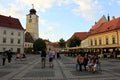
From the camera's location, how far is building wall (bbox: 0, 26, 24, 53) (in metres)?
75.0

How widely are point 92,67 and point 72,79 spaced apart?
5131mm

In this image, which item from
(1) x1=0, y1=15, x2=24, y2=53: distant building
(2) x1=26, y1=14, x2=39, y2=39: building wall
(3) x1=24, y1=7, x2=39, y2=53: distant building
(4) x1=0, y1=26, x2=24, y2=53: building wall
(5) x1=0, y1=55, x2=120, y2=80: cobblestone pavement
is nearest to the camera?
(5) x1=0, y1=55, x2=120, y2=80: cobblestone pavement

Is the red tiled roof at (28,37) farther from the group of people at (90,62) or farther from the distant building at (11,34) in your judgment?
the group of people at (90,62)

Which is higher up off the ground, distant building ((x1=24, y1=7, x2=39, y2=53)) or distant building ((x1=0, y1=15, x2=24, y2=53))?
distant building ((x1=24, y1=7, x2=39, y2=53))

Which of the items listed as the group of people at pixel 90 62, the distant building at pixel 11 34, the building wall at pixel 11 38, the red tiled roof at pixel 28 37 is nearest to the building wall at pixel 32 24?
the red tiled roof at pixel 28 37

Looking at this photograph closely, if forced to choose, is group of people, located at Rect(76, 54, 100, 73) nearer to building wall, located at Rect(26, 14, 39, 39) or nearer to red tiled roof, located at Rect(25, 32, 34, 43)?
red tiled roof, located at Rect(25, 32, 34, 43)

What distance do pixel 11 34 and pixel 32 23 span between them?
4555 cm

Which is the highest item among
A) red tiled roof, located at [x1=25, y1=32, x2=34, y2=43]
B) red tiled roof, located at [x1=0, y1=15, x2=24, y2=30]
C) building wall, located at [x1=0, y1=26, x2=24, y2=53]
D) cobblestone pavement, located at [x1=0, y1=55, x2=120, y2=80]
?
red tiled roof, located at [x1=0, y1=15, x2=24, y2=30]

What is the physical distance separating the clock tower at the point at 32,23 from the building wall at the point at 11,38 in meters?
40.5

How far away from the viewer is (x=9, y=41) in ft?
255

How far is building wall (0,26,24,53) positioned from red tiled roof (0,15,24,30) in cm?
145

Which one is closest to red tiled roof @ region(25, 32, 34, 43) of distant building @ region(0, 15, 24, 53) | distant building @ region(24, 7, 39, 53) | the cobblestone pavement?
distant building @ region(24, 7, 39, 53)

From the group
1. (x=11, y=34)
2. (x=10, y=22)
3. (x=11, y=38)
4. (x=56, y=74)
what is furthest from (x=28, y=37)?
(x=56, y=74)

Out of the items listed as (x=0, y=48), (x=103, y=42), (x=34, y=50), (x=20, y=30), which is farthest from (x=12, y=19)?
(x=103, y=42)
